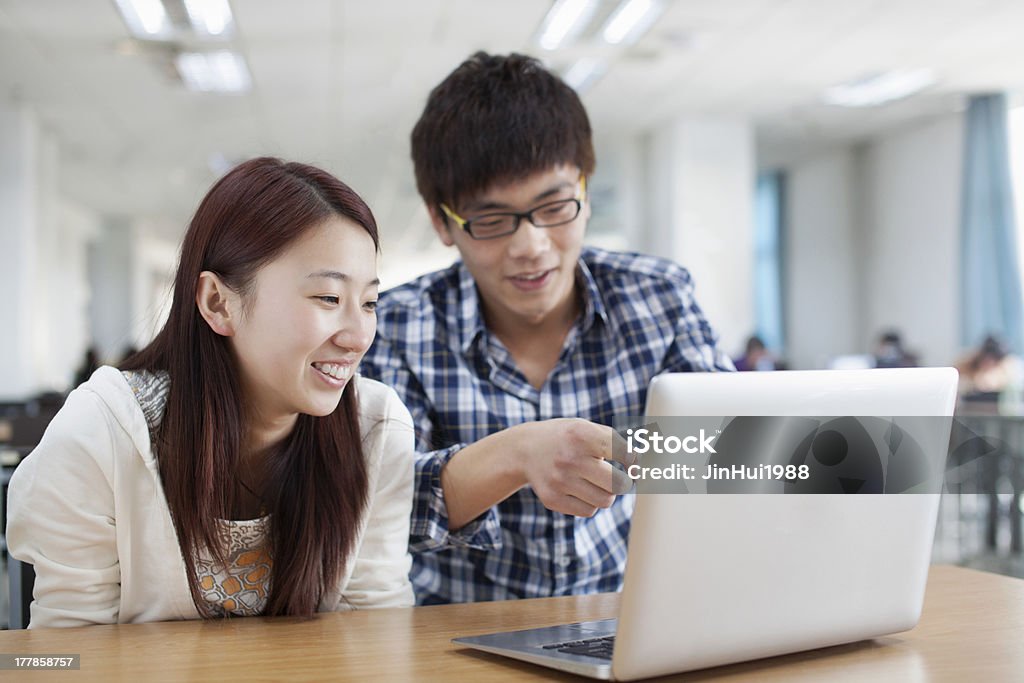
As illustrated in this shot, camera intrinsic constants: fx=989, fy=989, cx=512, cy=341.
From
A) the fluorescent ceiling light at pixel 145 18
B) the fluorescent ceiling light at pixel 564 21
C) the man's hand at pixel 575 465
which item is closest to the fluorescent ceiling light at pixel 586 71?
the fluorescent ceiling light at pixel 564 21

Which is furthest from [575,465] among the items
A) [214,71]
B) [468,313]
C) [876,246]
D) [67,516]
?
[876,246]

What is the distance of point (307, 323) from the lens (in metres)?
1.11

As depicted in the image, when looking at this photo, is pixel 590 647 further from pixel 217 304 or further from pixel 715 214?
pixel 715 214

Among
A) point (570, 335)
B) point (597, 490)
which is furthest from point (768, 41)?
point (597, 490)

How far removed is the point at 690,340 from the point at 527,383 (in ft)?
0.94

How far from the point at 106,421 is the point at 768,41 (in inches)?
253

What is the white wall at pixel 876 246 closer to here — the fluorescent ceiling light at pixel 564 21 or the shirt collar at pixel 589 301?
the fluorescent ceiling light at pixel 564 21

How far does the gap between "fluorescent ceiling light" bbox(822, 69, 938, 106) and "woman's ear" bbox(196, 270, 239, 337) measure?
7363mm

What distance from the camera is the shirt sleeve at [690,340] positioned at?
164 cm

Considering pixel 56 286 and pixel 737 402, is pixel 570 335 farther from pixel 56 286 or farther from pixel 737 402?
pixel 56 286

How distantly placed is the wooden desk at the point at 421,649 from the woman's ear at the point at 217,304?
33 cm

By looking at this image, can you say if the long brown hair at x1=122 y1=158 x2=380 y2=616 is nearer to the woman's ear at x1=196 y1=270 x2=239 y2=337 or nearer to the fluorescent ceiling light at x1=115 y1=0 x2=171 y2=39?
the woman's ear at x1=196 y1=270 x2=239 y2=337

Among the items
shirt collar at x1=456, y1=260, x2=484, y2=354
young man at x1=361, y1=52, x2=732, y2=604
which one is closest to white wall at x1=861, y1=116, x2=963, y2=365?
young man at x1=361, y1=52, x2=732, y2=604

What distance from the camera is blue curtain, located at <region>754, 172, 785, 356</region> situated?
37.2 ft
